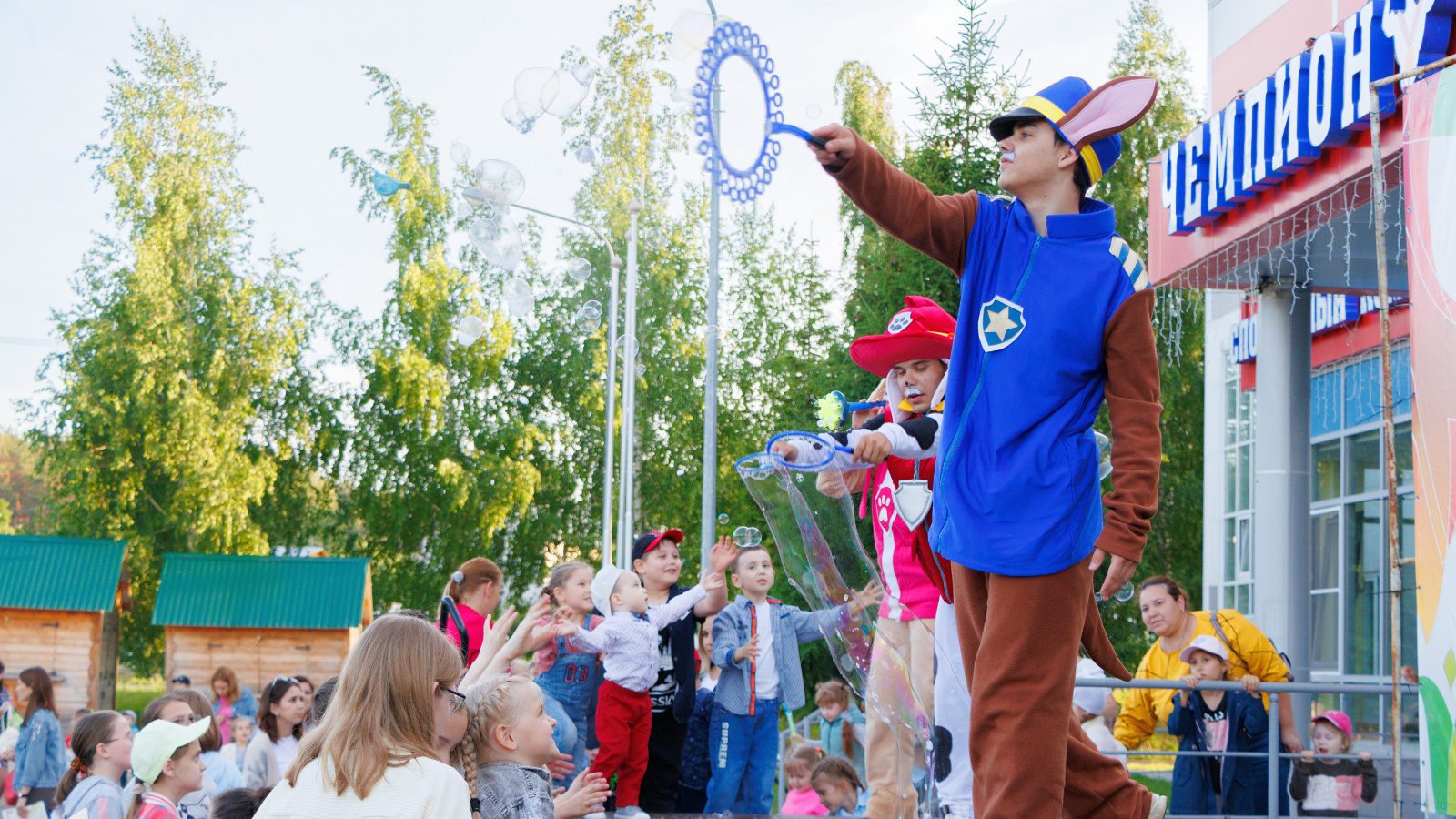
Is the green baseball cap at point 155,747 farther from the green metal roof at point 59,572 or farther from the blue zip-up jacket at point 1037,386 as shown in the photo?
the green metal roof at point 59,572

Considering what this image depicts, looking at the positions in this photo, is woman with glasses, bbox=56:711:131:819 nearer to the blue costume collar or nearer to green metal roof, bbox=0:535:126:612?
the blue costume collar

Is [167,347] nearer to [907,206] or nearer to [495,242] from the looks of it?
[495,242]

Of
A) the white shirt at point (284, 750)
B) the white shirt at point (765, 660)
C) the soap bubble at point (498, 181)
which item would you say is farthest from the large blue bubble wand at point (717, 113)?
the soap bubble at point (498, 181)

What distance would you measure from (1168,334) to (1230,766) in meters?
16.0

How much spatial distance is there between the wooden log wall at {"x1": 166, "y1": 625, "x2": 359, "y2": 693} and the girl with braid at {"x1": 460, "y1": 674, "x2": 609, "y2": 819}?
1709cm

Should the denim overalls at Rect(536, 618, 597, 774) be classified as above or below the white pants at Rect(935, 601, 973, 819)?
below

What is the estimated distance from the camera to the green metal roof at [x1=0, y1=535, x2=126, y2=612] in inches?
762

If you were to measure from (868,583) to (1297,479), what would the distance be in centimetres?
851

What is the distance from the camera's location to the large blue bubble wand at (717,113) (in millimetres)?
3660

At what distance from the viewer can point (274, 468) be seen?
24.8 m

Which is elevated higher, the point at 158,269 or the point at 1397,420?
the point at 158,269

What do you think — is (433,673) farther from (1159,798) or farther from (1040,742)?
(1159,798)

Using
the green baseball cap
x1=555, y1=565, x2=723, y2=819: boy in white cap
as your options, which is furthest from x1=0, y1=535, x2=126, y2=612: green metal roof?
the green baseball cap

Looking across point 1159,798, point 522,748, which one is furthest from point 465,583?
point 1159,798
